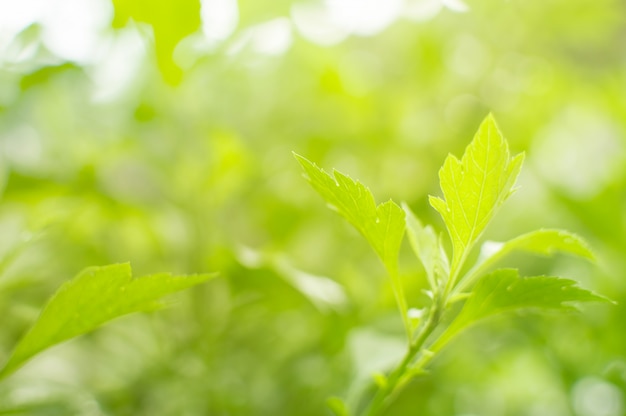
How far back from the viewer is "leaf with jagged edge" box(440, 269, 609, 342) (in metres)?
0.26

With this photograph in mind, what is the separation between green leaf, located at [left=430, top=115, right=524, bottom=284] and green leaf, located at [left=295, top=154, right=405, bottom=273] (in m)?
0.02

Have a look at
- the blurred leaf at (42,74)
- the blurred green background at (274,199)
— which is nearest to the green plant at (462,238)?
the blurred green background at (274,199)

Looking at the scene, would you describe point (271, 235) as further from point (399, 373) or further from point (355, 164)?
point (399, 373)

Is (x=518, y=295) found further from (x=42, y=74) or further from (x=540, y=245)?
(x=42, y=74)

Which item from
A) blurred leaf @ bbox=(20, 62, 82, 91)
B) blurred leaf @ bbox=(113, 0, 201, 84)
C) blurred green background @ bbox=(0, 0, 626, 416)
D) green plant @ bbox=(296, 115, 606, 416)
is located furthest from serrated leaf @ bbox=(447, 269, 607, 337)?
blurred leaf @ bbox=(20, 62, 82, 91)

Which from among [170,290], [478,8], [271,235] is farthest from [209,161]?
[478,8]

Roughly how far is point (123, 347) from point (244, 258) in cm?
27

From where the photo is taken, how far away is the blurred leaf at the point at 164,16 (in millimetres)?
374

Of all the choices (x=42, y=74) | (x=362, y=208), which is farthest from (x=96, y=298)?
(x=42, y=74)

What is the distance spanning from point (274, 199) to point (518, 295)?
390 millimetres

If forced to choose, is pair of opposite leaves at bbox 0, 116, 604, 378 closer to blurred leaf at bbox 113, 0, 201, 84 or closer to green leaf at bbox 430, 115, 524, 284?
green leaf at bbox 430, 115, 524, 284

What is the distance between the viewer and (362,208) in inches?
10.4

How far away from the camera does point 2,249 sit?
1.93 feet

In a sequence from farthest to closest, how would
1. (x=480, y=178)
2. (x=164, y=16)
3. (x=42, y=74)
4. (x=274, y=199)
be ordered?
(x=274, y=199), (x=42, y=74), (x=164, y=16), (x=480, y=178)
